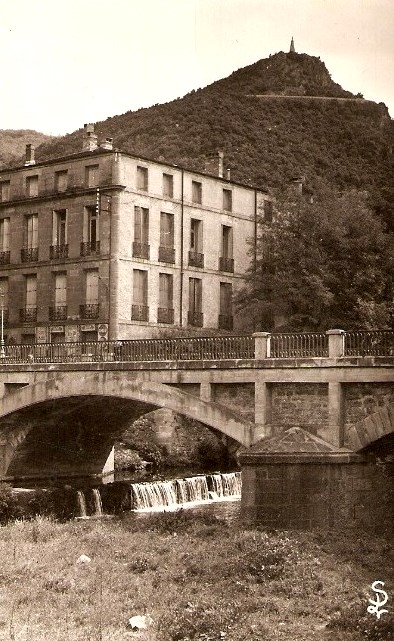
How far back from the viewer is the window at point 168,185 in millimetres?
54875

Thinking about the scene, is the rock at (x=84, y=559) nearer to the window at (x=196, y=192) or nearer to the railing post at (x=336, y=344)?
the railing post at (x=336, y=344)

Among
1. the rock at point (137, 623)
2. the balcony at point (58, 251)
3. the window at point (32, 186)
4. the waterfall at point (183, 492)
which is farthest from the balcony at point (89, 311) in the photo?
the rock at point (137, 623)

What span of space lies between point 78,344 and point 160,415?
45.9 feet

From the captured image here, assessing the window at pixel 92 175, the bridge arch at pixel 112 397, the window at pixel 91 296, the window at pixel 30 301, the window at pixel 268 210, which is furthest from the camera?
the window at pixel 268 210

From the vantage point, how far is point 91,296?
53.2 meters

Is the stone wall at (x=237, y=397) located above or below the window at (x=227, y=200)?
below

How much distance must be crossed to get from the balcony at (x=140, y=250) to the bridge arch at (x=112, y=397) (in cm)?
1151

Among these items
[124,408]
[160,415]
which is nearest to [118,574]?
[124,408]

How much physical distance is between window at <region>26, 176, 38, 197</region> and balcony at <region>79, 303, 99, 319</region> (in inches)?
292

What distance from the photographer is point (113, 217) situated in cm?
5225

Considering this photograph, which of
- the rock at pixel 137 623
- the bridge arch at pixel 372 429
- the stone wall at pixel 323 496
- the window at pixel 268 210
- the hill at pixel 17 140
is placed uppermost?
the hill at pixel 17 140

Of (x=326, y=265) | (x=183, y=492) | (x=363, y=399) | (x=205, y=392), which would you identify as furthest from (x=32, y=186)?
(x=363, y=399)

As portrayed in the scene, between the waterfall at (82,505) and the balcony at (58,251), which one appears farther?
the balcony at (58,251)

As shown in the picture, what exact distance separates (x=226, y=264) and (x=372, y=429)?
2910cm
